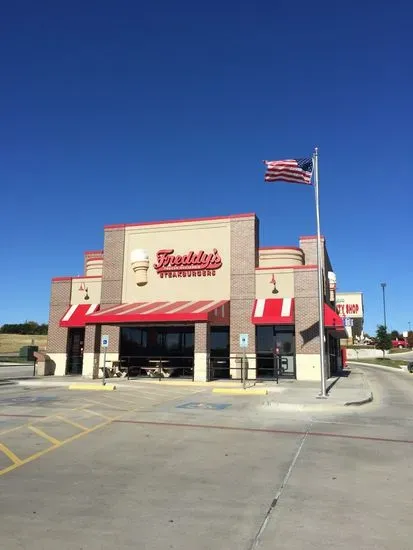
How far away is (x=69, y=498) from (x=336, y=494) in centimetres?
323

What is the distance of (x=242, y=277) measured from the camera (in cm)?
2750

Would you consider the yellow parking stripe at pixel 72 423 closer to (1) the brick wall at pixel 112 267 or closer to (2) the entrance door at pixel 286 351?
(2) the entrance door at pixel 286 351

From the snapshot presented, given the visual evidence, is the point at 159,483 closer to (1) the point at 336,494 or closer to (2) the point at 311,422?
(1) the point at 336,494

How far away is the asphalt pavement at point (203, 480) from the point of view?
196 inches

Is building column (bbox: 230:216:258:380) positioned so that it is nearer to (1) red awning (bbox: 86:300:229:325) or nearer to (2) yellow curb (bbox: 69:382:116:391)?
(1) red awning (bbox: 86:300:229:325)

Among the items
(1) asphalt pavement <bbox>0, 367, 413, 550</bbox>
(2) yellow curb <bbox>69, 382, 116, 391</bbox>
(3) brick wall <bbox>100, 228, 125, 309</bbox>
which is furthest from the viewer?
(3) brick wall <bbox>100, 228, 125, 309</bbox>

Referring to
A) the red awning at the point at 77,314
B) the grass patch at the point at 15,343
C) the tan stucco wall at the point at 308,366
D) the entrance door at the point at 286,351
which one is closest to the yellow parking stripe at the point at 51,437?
the tan stucco wall at the point at 308,366

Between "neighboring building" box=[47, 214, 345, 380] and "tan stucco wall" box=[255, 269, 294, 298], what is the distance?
52mm

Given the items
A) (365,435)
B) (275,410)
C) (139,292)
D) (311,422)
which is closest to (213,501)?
(365,435)

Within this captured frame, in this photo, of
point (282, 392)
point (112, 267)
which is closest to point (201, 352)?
point (282, 392)

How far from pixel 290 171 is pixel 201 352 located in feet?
32.7

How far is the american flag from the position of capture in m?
18.9

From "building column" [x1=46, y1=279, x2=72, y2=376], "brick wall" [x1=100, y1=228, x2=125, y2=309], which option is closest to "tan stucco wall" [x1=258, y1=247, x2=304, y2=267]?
"brick wall" [x1=100, y1=228, x2=125, y2=309]

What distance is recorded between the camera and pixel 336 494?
21.0 ft
